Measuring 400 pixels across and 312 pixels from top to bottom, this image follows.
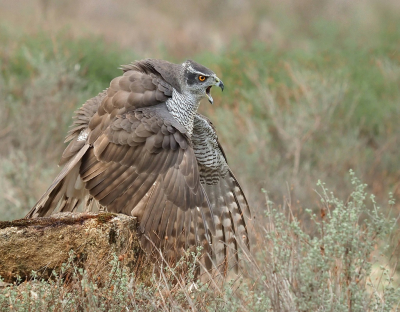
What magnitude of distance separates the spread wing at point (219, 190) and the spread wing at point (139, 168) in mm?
516

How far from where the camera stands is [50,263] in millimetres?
4559

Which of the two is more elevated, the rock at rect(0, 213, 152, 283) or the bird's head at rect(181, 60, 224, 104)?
the bird's head at rect(181, 60, 224, 104)

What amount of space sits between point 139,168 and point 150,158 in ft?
0.41

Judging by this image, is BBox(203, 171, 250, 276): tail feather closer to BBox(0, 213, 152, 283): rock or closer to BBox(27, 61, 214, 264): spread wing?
BBox(27, 61, 214, 264): spread wing

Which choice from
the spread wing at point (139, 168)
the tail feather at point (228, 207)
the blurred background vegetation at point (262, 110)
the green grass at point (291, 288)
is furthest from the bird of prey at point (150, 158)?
the blurred background vegetation at point (262, 110)

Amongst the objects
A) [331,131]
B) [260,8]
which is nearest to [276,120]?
[331,131]

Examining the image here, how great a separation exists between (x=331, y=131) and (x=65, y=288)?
8.75m

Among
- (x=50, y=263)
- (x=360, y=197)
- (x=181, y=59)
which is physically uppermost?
(x=360, y=197)

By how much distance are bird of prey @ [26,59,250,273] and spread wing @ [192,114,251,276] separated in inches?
0.6

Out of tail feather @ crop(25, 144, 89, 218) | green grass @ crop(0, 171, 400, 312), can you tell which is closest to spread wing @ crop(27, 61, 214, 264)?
tail feather @ crop(25, 144, 89, 218)

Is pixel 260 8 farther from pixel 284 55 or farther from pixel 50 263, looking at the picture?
pixel 50 263

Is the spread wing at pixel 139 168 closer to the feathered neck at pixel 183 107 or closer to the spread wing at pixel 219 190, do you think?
the feathered neck at pixel 183 107

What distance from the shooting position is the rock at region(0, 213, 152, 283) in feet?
14.8

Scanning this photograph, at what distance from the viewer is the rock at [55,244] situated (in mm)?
4523
